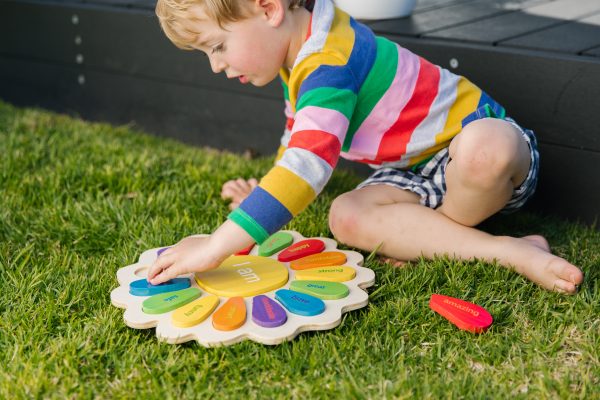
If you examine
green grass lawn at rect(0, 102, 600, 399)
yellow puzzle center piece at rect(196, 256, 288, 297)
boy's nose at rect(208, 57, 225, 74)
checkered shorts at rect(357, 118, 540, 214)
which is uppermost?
boy's nose at rect(208, 57, 225, 74)

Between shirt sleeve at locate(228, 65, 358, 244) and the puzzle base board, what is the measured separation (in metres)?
0.13

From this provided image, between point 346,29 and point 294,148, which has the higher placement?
point 346,29

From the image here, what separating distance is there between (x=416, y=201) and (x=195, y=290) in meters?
0.58

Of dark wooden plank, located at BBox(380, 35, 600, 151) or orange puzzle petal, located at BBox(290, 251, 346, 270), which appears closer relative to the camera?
orange puzzle petal, located at BBox(290, 251, 346, 270)

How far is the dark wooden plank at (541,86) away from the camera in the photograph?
5.96ft

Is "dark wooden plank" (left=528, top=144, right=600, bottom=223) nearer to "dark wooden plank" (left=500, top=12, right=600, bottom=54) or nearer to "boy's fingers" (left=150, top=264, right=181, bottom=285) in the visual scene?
"dark wooden plank" (left=500, top=12, right=600, bottom=54)

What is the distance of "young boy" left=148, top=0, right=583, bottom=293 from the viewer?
147cm

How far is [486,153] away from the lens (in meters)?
1.53

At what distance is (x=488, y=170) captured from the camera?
5.08ft

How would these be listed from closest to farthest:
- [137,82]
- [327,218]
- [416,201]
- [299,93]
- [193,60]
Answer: [299,93] → [416,201] → [327,218] → [193,60] → [137,82]

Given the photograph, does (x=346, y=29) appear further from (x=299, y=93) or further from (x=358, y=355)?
(x=358, y=355)

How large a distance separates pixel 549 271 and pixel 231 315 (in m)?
0.63

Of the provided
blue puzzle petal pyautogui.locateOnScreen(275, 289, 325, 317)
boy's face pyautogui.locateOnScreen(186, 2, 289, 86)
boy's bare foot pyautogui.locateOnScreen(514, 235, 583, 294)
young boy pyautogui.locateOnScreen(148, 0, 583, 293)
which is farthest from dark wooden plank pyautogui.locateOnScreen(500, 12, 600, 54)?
blue puzzle petal pyautogui.locateOnScreen(275, 289, 325, 317)

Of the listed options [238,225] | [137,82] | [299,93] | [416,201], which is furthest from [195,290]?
[137,82]
